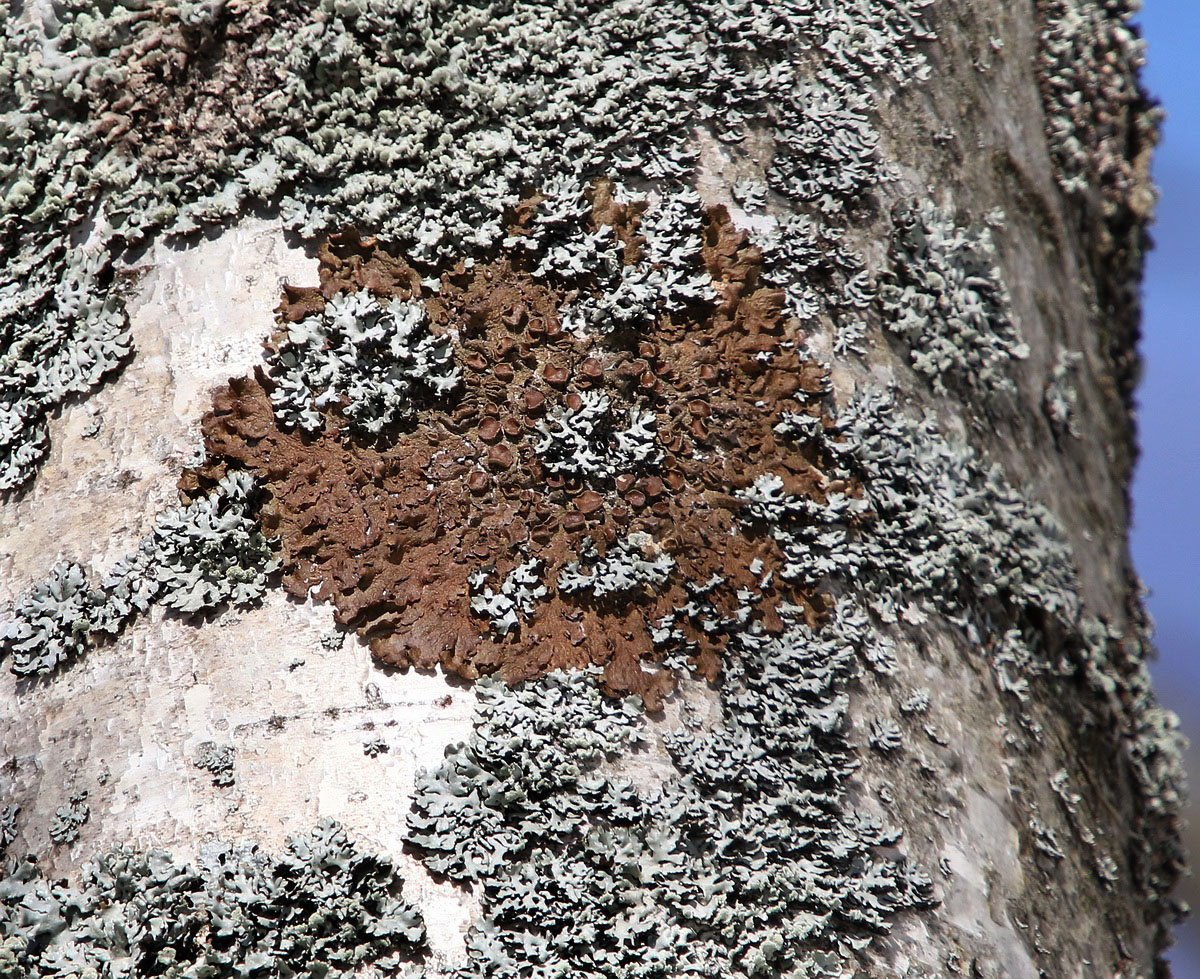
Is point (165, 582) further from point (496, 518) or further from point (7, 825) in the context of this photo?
point (496, 518)

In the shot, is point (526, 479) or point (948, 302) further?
point (948, 302)

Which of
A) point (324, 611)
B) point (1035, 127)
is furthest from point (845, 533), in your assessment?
point (1035, 127)

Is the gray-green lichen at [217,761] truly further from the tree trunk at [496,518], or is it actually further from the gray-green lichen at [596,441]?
the gray-green lichen at [596,441]

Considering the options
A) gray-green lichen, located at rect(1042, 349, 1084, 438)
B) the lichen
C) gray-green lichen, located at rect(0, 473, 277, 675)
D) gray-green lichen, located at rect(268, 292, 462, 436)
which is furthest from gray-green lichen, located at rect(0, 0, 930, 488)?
the lichen

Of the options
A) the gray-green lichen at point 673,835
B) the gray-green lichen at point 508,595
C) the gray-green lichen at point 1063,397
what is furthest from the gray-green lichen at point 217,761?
the gray-green lichen at point 1063,397

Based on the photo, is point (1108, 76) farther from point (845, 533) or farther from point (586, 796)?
point (586, 796)

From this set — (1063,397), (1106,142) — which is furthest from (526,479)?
(1106,142)

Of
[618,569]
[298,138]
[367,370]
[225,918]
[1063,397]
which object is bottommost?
[1063,397]

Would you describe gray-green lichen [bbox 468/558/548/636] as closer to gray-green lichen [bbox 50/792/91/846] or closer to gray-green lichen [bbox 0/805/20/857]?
gray-green lichen [bbox 50/792/91/846]
